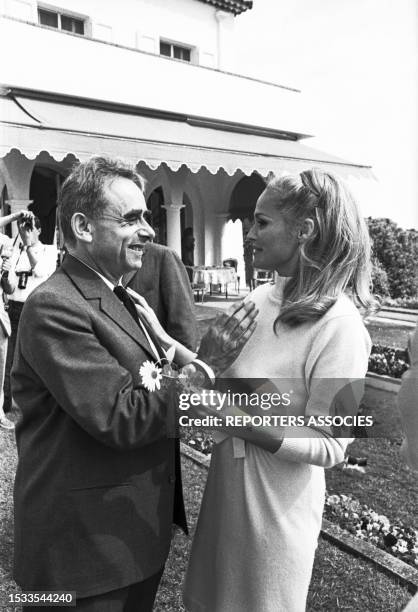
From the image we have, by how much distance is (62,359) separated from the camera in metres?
1.24

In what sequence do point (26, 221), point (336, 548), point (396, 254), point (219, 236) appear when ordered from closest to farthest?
1. point (336, 548)
2. point (26, 221)
3. point (396, 254)
4. point (219, 236)

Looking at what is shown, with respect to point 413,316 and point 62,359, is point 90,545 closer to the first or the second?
point 62,359

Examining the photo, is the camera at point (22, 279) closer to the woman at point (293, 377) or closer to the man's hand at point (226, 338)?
the woman at point (293, 377)

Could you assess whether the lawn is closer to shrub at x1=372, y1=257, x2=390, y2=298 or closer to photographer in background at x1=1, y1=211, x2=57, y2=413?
photographer in background at x1=1, y1=211, x2=57, y2=413

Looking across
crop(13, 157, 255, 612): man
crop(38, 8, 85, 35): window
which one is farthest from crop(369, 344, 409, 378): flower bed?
crop(38, 8, 85, 35): window

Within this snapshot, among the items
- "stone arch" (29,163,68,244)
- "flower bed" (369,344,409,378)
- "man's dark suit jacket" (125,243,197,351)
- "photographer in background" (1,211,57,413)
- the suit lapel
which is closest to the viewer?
the suit lapel

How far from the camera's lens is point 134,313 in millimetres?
1591

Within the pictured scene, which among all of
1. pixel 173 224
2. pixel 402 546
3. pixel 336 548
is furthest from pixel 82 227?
pixel 173 224

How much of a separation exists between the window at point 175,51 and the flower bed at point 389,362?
1093cm

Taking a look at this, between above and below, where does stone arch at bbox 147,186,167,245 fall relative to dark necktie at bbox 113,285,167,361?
above

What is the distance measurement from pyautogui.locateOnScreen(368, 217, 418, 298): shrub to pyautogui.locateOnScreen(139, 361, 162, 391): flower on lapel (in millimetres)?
11964

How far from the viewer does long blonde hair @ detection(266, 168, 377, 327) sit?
4.58 feet

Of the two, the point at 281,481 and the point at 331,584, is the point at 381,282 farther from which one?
the point at 281,481

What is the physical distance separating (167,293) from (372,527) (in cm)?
183
